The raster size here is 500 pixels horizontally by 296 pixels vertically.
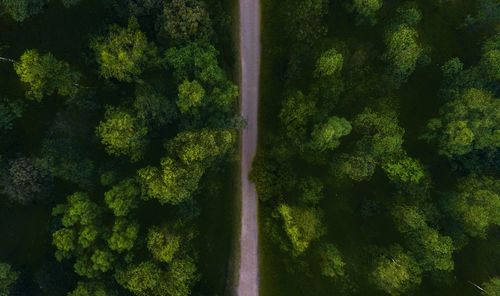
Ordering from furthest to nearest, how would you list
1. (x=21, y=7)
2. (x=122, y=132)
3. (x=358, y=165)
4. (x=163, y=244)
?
(x=358, y=165), (x=21, y=7), (x=163, y=244), (x=122, y=132)

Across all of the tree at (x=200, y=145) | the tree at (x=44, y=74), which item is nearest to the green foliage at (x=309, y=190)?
the tree at (x=200, y=145)

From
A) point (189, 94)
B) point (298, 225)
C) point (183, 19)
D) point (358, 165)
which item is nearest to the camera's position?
point (189, 94)

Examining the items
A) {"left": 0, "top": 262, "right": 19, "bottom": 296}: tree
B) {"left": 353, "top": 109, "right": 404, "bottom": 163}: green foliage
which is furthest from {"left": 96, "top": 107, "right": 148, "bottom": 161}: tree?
{"left": 353, "top": 109, "right": 404, "bottom": 163}: green foliage

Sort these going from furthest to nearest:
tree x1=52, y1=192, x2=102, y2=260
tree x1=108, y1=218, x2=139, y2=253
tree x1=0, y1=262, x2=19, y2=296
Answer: tree x1=0, y1=262, x2=19, y2=296, tree x1=108, y1=218, x2=139, y2=253, tree x1=52, y1=192, x2=102, y2=260

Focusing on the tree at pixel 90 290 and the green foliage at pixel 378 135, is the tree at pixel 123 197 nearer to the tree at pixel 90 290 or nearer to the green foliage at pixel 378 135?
the tree at pixel 90 290

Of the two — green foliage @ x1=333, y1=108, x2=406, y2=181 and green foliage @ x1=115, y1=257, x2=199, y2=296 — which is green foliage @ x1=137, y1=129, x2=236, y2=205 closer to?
green foliage @ x1=115, y1=257, x2=199, y2=296

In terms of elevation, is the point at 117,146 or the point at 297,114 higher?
the point at 297,114

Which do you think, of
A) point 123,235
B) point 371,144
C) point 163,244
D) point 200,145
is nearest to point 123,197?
point 123,235

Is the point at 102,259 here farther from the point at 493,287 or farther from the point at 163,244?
the point at 493,287
